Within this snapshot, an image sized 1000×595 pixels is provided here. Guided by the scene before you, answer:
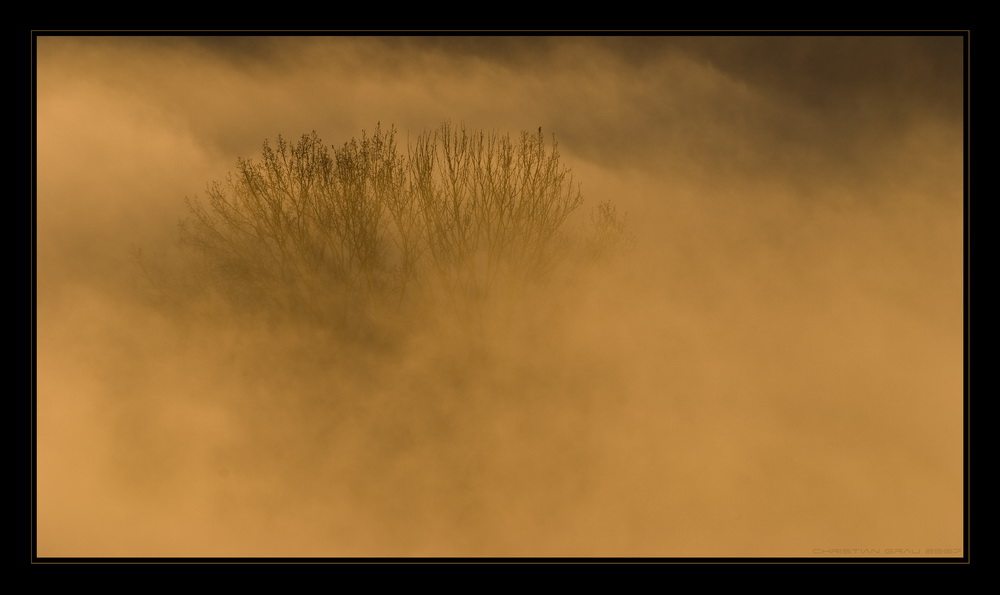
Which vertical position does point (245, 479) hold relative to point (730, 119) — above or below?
below

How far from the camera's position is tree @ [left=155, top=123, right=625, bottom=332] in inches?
200

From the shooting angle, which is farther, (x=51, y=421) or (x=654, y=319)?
(x=654, y=319)

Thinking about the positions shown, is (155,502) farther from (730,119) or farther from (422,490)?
(730,119)

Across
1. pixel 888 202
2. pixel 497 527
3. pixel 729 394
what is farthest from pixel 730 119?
pixel 497 527

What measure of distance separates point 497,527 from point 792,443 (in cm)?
199

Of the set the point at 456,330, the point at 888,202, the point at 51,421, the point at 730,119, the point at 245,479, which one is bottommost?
the point at 245,479

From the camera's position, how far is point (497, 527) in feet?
16.1

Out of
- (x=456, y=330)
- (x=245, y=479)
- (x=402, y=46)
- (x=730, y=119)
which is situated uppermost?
(x=402, y=46)

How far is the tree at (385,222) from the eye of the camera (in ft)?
16.6

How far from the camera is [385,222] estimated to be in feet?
17.5

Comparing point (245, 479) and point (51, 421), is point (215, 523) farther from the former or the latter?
point (51, 421)

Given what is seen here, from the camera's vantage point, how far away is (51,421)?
4762 millimetres

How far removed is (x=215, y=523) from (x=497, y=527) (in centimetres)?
179

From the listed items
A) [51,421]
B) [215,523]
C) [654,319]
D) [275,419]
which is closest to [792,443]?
[654,319]
